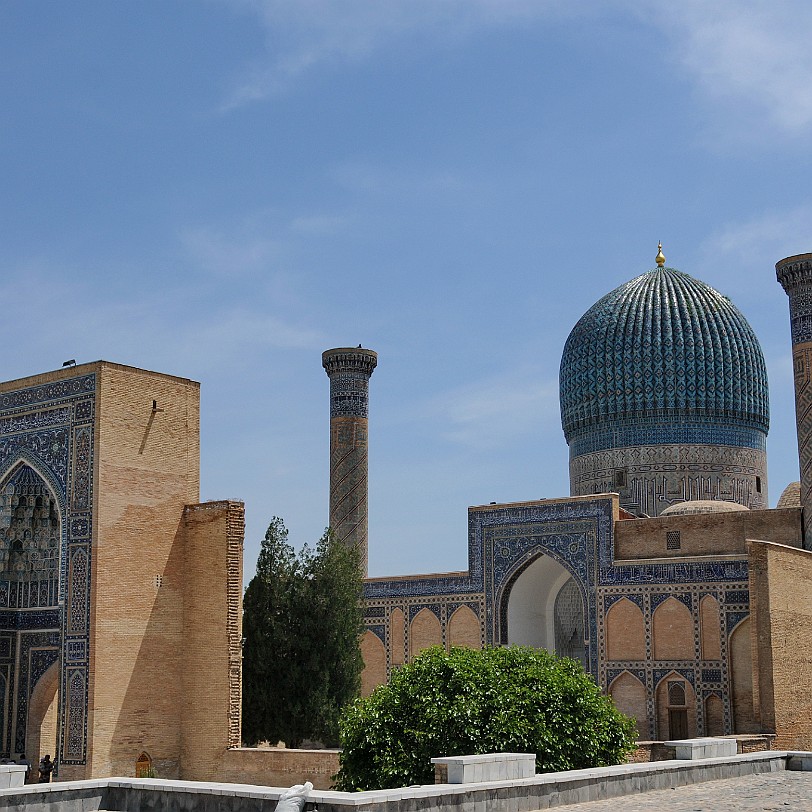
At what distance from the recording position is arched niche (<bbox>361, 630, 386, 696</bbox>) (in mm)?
21156

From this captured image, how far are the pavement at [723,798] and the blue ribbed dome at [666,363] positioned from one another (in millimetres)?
14361

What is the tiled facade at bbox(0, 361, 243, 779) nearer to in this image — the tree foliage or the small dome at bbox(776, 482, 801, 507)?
the tree foliage

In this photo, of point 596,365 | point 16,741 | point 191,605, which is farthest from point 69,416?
point 596,365

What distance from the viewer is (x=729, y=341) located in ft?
79.4

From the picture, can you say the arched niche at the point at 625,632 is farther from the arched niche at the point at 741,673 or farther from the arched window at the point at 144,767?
the arched window at the point at 144,767

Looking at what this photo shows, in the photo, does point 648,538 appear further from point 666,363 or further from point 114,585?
point 114,585

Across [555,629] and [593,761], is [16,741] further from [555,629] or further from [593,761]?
[555,629]

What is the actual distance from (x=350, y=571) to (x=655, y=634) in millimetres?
4615

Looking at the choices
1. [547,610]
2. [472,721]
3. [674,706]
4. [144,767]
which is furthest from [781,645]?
[144,767]

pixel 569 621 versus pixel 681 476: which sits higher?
pixel 681 476

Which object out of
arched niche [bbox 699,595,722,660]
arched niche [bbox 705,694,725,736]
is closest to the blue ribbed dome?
arched niche [bbox 699,595,722,660]

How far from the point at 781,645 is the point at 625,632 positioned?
9.79 feet

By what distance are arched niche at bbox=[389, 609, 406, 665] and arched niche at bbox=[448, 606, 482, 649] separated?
100cm

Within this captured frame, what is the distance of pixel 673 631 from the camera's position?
17.8 meters
